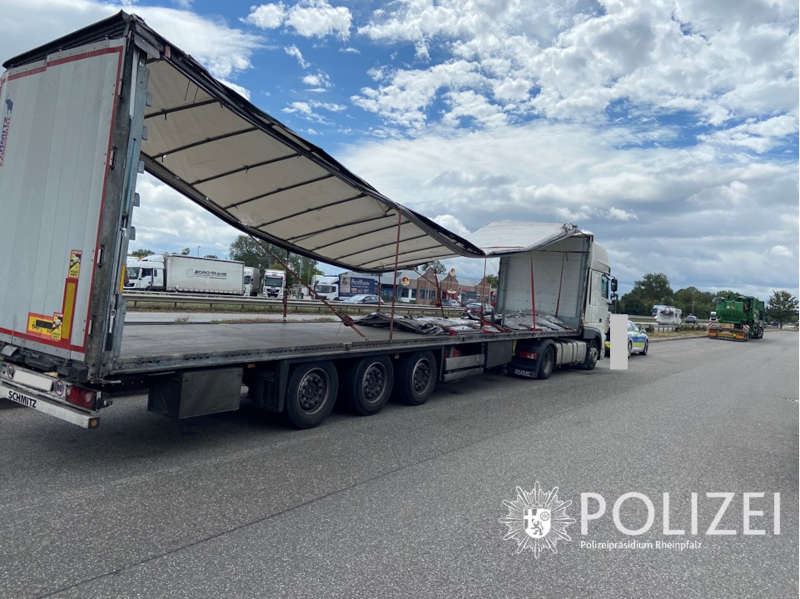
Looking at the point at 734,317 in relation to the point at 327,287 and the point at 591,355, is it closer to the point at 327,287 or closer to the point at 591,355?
the point at 591,355

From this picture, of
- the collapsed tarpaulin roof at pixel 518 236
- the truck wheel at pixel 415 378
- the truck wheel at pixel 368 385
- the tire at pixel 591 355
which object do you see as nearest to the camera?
the truck wheel at pixel 368 385

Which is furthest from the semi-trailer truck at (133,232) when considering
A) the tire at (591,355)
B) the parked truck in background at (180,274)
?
the parked truck in background at (180,274)

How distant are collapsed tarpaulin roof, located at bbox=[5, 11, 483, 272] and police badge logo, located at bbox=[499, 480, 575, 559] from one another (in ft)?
14.0

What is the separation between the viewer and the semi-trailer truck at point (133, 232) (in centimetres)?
443

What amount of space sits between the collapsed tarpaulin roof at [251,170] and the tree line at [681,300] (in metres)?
83.6

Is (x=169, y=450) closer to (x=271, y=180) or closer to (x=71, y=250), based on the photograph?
(x=71, y=250)

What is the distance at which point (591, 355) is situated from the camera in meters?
14.1

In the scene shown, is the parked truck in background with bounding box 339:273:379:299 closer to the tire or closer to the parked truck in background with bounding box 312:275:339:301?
the parked truck in background with bounding box 312:275:339:301

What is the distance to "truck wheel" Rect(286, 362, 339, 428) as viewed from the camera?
20.3 ft

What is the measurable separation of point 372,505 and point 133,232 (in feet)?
9.96

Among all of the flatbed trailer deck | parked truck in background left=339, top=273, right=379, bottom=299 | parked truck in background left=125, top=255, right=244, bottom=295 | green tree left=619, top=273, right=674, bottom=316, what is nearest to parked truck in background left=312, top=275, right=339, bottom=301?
parked truck in background left=339, top=273, right=379, bottom=299

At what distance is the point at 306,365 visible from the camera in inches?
250

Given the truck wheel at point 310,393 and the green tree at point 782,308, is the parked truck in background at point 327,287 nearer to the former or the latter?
the truck wheel at point 310,393

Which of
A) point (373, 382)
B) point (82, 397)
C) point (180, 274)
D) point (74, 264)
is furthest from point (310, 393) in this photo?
point (180, 274)
